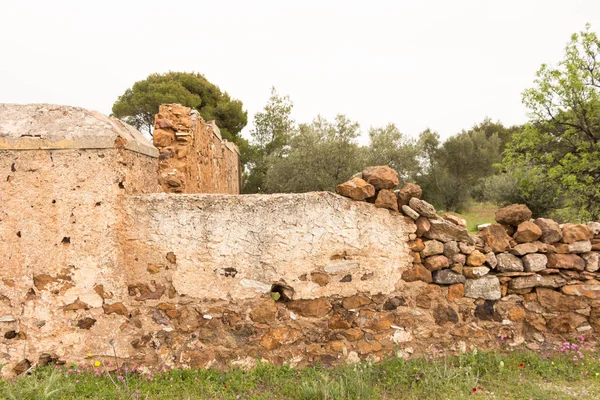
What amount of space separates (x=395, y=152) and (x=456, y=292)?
14693mm

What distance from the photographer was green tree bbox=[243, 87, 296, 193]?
19.4 m

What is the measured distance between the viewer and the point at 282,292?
329cm

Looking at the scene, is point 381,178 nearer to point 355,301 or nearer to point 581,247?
point 355,301

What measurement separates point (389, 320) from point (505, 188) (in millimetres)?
15433

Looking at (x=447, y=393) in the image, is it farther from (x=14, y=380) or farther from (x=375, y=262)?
(x=14, y=380)

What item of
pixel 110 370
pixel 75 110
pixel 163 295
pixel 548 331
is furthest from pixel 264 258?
pixel 548 331

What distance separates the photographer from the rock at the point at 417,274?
3.40 meters

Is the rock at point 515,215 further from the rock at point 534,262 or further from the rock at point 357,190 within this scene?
the rock at point 357,190

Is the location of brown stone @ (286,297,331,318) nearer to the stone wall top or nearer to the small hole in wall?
the small hole in wall

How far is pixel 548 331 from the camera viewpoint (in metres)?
3.51

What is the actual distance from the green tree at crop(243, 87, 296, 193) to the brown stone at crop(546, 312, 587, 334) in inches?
635

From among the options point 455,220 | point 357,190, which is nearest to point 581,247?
point 455,220

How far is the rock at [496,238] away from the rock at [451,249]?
13.4 inches

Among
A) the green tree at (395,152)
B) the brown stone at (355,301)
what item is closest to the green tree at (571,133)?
the green tree at (395,152)
